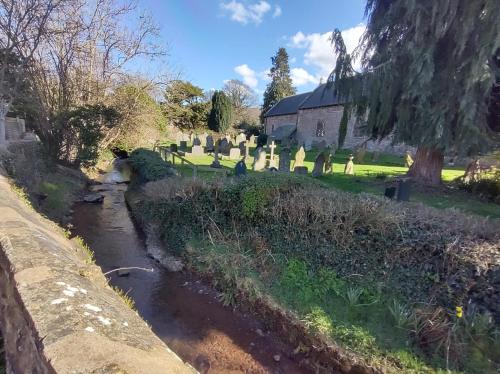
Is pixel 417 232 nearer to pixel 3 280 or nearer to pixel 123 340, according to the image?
pixel 123 340

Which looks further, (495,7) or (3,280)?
(495,7)

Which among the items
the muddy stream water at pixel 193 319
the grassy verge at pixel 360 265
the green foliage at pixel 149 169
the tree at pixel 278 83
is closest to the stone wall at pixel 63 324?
the muddy stream water at pixel 193 319

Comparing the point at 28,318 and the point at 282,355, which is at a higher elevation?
the point at 28,318

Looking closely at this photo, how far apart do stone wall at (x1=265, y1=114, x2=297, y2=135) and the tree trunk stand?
944 inches

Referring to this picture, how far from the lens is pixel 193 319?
16.1 feet

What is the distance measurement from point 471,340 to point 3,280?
520cm

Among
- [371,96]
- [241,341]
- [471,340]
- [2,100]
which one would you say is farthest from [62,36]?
[471,340]

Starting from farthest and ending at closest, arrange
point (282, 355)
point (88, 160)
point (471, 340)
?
point (88, 160), point (282, 355), point (471, 340)

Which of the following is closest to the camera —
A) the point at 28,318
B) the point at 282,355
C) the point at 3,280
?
the point at 28,318

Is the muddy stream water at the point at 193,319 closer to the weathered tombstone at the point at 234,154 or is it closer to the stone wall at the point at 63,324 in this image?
the stone wall at the point at 63,324

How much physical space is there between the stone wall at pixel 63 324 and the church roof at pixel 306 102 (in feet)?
79.6

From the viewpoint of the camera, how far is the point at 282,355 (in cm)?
422

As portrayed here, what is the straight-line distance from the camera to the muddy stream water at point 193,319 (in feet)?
13.4

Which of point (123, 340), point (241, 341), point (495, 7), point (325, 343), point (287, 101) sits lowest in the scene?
point (241, 341)
